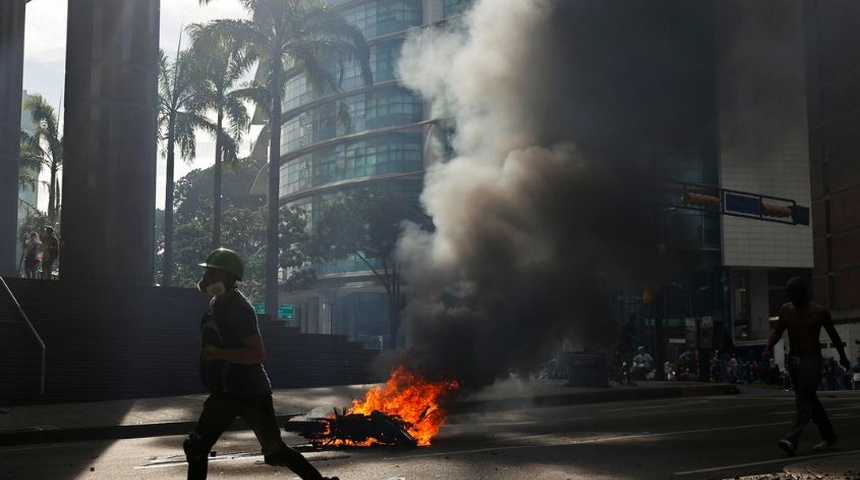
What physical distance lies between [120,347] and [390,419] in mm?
11601

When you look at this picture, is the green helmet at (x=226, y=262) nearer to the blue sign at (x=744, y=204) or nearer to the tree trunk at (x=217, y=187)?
the blue sign at (x=744, y=204)

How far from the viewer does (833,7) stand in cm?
4284

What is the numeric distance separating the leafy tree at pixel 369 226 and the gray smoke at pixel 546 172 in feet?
85.4

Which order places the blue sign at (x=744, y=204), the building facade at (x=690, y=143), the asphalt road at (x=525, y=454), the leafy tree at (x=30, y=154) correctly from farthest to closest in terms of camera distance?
the leafy tree at (x=30, y=154), the blue sign at (x=744, y=204), the building facade at (x=690, y=143), the asphalt road at (x=525, y=454)

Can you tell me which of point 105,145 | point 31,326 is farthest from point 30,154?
point 31,326

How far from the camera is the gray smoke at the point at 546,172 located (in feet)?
44.0

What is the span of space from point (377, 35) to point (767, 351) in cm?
5787

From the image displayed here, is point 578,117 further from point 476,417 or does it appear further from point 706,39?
point 476,417

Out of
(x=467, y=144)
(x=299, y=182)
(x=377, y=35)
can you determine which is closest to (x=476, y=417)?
(x=467, y=144)

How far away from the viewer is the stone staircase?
62.1 ft

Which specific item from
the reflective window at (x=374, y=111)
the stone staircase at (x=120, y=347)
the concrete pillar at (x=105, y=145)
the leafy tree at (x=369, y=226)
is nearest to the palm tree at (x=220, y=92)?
the leafy tree at (x=369, y=226)

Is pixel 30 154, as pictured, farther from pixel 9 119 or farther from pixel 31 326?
pixel 31 326

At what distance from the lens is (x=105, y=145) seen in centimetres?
2611

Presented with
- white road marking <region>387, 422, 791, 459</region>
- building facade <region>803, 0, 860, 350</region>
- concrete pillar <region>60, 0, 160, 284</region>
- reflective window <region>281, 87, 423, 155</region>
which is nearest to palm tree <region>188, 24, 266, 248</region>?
concrete pillar <region>60, 0, 160, 284</region>
